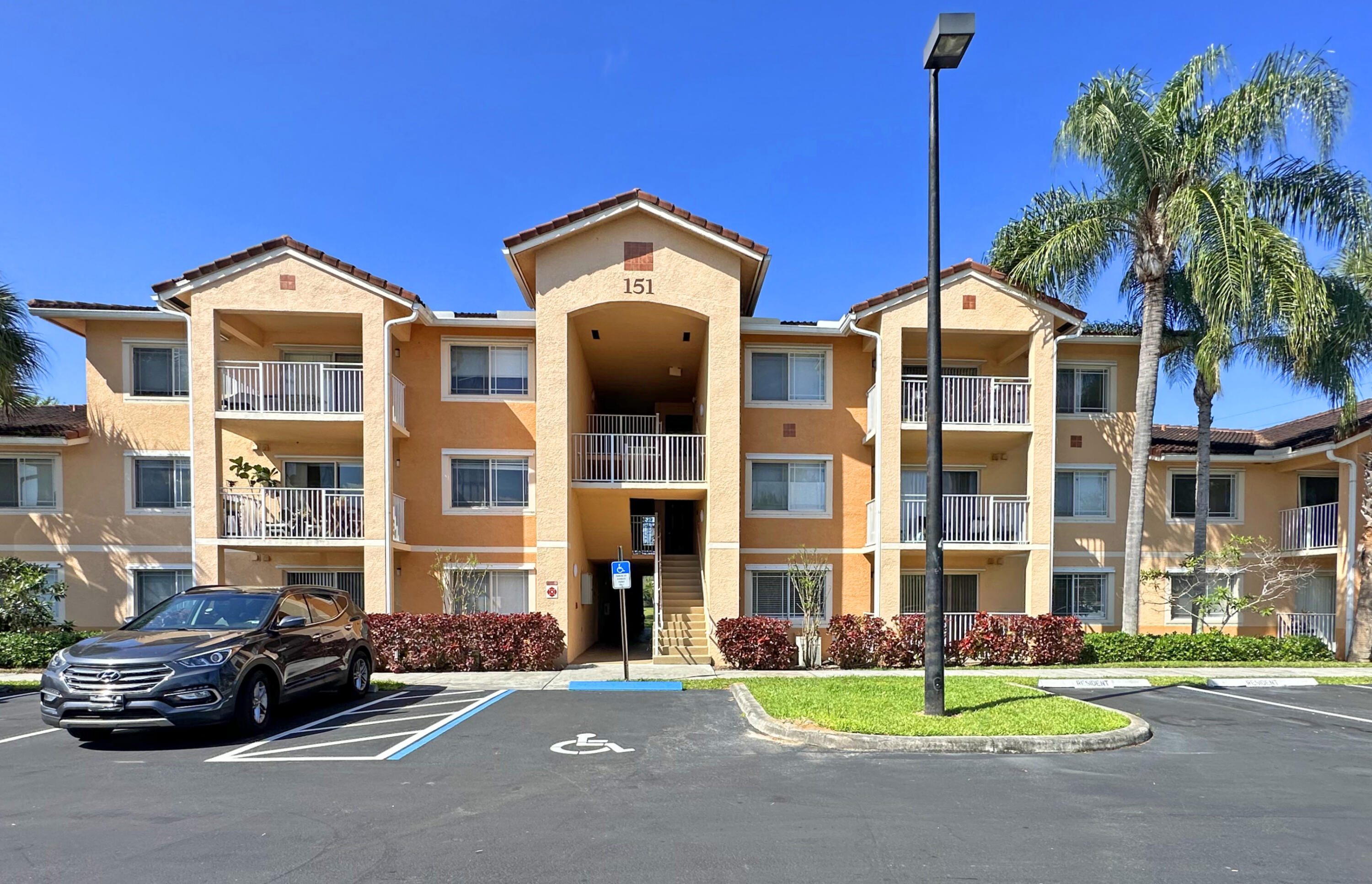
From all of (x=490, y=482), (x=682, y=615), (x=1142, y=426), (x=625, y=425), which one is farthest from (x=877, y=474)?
(x=625, y=425)

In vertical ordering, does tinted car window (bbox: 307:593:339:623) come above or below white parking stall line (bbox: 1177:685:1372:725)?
above

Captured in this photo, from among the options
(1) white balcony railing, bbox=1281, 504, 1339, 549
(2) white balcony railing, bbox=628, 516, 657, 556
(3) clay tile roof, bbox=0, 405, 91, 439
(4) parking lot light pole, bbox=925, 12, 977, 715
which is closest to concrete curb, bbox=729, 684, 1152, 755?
(4) parking lot light pole, bbox=925, 12, 977, 715

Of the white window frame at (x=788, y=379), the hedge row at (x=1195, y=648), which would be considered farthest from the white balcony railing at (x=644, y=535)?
the hedge row at (x=1195, y=648)

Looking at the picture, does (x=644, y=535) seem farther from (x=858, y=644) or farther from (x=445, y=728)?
(x=445, y=728)

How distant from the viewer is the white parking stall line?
11477 millimetres

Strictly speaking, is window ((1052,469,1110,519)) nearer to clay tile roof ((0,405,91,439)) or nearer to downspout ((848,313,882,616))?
downspout ((848,313,882,616))

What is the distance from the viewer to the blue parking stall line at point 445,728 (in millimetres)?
8547

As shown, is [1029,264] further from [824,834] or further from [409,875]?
[409,875]

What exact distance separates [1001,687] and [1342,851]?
6940mm

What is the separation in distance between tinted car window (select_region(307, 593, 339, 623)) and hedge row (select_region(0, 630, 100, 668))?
8.46m

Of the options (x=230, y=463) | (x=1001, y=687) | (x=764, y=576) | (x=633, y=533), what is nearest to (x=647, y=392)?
(x=633, y=533)

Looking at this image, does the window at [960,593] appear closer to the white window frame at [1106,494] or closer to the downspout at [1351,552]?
the white window frame at [1106,494]

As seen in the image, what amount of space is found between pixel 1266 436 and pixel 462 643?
24.1 metres

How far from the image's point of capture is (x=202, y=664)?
28.7 ft
